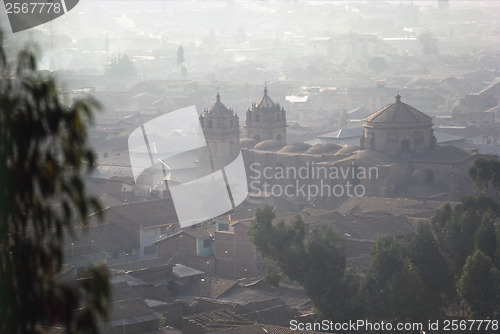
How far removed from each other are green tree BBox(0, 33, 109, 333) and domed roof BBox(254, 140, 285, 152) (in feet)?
79.7

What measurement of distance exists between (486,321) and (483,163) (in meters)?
7.77

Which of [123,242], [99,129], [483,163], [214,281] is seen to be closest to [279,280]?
[214,281]

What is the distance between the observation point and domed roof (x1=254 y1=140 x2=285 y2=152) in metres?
28.5

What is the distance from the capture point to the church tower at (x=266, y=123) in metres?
29.9

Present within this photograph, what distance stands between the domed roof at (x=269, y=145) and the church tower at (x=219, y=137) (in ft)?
2.33

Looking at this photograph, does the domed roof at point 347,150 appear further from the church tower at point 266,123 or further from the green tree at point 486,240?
the green tree at point 486,240

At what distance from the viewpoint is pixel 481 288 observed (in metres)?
14.2

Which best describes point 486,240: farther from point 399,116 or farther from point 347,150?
point 347,150

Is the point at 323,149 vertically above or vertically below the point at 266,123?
below

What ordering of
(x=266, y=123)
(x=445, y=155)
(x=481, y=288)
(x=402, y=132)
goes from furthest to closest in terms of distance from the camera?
1. (x=266, y=123)
2. (x=402, y=132)
3. (x=445, y=155)
4. (x=481, y=288)

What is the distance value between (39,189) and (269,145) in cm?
2462

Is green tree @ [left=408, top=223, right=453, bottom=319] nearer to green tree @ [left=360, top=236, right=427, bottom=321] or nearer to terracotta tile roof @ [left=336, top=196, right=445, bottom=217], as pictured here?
green tree @ [left=360, top=236, right=427, bottom=321]

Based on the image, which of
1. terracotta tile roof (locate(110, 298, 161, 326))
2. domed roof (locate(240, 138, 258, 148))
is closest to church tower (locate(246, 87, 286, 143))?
domed roof (locate(240, 138, 258, 148))

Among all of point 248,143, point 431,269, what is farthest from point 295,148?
point 431,269
